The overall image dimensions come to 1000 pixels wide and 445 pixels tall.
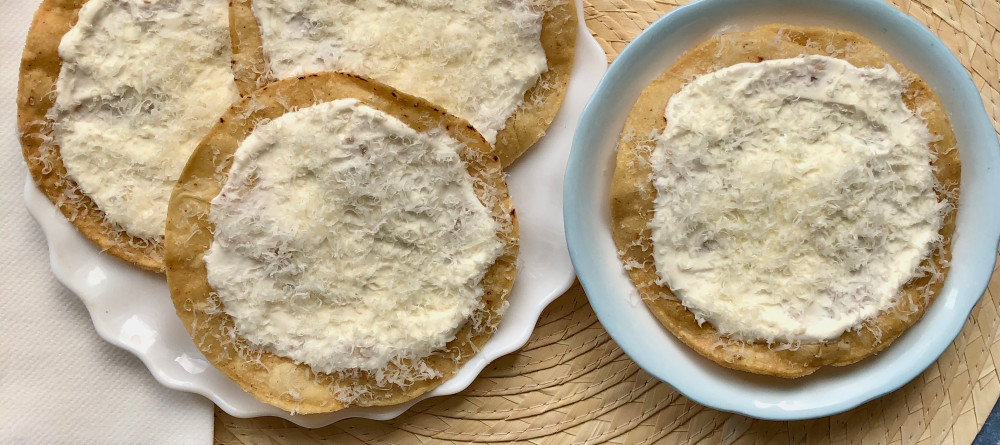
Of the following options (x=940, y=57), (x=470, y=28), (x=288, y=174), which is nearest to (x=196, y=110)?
(x=288, y=174)

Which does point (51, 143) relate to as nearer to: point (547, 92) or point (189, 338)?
point (189, 338)

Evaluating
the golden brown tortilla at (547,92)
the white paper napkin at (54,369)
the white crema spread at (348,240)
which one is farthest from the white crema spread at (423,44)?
the white paper napkin at (54,369)

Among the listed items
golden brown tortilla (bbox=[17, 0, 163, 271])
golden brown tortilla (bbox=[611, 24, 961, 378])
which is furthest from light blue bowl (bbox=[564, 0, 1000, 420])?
golden brown tortilla (bbox=[17, 0, 163, 271])

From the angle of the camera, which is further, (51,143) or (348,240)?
(51,143)

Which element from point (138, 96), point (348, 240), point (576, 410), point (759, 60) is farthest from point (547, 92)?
point (138, 96)

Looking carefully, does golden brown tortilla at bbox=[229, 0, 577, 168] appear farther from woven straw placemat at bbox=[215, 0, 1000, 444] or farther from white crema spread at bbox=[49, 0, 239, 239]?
white crema spread at bbox=[49, 0, 239, 239]

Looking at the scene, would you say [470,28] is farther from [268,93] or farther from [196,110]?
[196,110]

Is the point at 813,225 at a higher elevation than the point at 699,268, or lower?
higher
